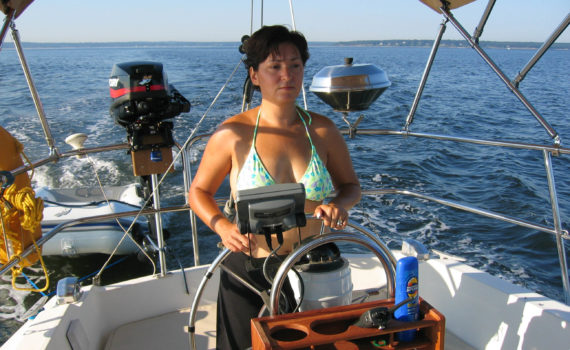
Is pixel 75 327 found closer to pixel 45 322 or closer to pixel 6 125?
pixel 45 322

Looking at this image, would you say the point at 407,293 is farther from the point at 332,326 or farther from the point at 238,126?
the point at 238,126

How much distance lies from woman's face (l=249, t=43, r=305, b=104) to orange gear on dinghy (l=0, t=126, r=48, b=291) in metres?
0.95

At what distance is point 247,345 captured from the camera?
1531 mm

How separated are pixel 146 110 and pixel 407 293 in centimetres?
223

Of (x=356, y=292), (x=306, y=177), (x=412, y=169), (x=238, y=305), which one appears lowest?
(x=412, y=169)

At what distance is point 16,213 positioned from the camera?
170cm

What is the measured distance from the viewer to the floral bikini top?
1500 millimetres

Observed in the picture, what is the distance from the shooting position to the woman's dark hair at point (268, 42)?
1.51m

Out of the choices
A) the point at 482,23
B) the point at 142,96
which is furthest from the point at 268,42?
the point at 142,96

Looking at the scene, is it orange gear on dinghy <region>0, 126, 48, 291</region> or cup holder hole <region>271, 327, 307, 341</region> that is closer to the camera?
cup holder hole <region>271, 327, 307, 341</region>

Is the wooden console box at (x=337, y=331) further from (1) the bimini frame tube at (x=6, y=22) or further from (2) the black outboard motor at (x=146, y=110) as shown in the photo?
(2) the black outboard motor at (x=146, y=110)

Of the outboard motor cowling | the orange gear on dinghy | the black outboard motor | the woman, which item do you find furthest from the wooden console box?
the outboard motor cowling

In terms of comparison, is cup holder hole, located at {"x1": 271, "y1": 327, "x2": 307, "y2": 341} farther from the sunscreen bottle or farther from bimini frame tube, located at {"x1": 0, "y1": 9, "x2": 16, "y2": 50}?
bimini frame tube, located at {"x1": 0, "y1": 9, "x2": 16, "y2": 50}

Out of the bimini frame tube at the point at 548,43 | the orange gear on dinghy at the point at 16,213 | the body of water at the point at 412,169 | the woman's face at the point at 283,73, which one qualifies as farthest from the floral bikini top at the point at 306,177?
the body of water at the point at 412,169
